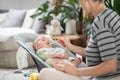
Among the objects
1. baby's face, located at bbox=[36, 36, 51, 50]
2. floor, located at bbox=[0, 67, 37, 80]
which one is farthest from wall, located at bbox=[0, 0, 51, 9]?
Result: baby's face, located at bbox=[36, 36, 51, 50]

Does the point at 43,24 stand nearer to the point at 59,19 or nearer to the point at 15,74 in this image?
the point at 59,19

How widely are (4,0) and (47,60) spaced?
12.3ft

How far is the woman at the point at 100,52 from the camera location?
57.1 inches

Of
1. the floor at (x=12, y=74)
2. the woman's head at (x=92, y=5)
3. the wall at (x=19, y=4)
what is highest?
the wall at (x=19, y=4)

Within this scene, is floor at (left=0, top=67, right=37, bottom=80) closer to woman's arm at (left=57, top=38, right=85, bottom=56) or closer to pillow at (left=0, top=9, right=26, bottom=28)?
woman's arm at (left=57, top=38, right=85, bottom=56)

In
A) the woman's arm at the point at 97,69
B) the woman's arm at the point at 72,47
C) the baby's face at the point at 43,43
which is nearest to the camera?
the woman's arm at the point at 97,69

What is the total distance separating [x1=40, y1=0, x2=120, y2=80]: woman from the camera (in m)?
1.45

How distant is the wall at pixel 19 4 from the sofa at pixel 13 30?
210 millimetres

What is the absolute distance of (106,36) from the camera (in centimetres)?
145

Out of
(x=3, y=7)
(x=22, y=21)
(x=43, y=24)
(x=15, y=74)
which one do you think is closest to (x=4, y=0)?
(x=3, y=7)

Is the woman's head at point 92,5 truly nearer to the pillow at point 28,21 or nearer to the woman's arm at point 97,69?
the woman's arm at point 97,69

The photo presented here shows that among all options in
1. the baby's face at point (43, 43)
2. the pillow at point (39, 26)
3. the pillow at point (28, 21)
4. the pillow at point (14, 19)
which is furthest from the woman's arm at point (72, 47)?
the pillow at point (14, 19)

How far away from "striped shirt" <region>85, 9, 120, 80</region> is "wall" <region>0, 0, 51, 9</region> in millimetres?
3775

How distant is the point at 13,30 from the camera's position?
382 centimetres
